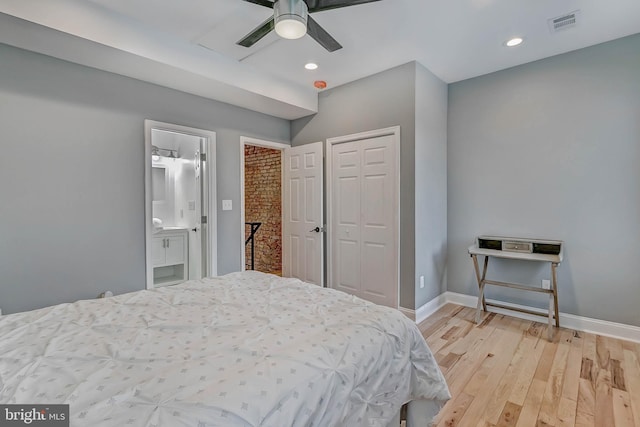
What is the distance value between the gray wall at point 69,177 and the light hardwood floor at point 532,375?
9.77 feet

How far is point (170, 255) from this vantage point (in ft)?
14.4

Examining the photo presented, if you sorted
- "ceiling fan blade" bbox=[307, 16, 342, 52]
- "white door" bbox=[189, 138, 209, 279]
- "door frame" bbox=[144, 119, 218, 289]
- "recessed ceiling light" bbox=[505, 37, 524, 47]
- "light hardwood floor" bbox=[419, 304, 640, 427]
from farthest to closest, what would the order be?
"white door" bbox=[189, 138, 209, 279], "door frame" bbox=[144, 119, 218, 289], "recessed ceiling light" bbox=[505, 37, 524, 47], "ceiling fan blade" bbox=[307, 16, 342, 52], "light hardwood floor" bbox=[419, 304, 640, 427]

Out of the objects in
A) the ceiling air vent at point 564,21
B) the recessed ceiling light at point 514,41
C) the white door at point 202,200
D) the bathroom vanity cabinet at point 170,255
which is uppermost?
the recessed ceiling light at point 514,41

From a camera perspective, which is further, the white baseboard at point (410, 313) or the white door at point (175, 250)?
the white door at point (175, 250)

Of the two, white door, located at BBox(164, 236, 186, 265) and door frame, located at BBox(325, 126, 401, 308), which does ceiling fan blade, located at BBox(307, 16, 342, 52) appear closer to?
door frame, located at BBox(325, 126, 401, 308)

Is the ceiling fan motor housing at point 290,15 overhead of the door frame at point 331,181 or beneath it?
overhead

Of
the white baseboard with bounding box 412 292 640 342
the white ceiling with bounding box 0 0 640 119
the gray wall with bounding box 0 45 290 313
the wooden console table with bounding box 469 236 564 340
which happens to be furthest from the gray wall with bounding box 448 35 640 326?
the gray wall with bounding box 0 45 290 313

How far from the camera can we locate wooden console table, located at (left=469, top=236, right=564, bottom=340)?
2.81 m

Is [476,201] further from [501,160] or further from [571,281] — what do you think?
[571,281]

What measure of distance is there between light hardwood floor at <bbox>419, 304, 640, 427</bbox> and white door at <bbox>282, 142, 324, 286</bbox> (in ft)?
5.23

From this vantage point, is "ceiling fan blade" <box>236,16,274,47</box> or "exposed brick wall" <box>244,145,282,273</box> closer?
"ceiling fan blade" <box>236,16,274,47</box>

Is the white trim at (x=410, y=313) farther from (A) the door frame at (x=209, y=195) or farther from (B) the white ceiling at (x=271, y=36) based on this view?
(B) the white ceiling at (x=271, y=36)

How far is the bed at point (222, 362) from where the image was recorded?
2.76 ft

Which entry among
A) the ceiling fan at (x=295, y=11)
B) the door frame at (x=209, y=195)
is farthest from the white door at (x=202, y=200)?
the ceiling fan at (x=295, y=11)
